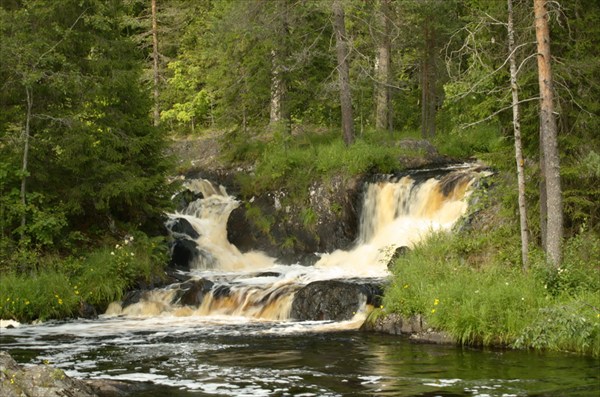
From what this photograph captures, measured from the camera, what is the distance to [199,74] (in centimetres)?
3859

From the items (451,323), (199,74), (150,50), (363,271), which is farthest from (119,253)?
(150,50)

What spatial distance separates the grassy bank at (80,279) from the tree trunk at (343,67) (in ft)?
24.0

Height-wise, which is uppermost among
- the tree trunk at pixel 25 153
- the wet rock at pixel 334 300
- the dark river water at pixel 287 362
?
the tree trunk at pixel 25 153

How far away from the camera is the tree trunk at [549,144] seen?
14320mm

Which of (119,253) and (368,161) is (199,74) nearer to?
(368,161)

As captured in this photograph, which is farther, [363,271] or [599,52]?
[363,271]

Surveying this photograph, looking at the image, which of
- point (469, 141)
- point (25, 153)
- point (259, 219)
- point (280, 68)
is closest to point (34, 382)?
point (25, 153)

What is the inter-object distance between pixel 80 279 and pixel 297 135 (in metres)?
10.6

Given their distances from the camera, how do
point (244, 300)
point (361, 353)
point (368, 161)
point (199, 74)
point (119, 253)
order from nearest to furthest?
point (361, 353) < point (244, 300) < point (119, 253) < point (368, 161) < point (199, 74)

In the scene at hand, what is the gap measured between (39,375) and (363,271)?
12.8 m

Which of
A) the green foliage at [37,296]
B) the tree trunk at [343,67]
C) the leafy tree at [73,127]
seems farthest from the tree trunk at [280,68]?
the green foliage at [37,296]

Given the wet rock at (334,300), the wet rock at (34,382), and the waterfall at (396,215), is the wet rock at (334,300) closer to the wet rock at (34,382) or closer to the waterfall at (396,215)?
the waterfall at (396,215)

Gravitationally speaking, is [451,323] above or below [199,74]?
below

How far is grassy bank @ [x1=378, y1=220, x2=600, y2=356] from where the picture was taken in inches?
501
